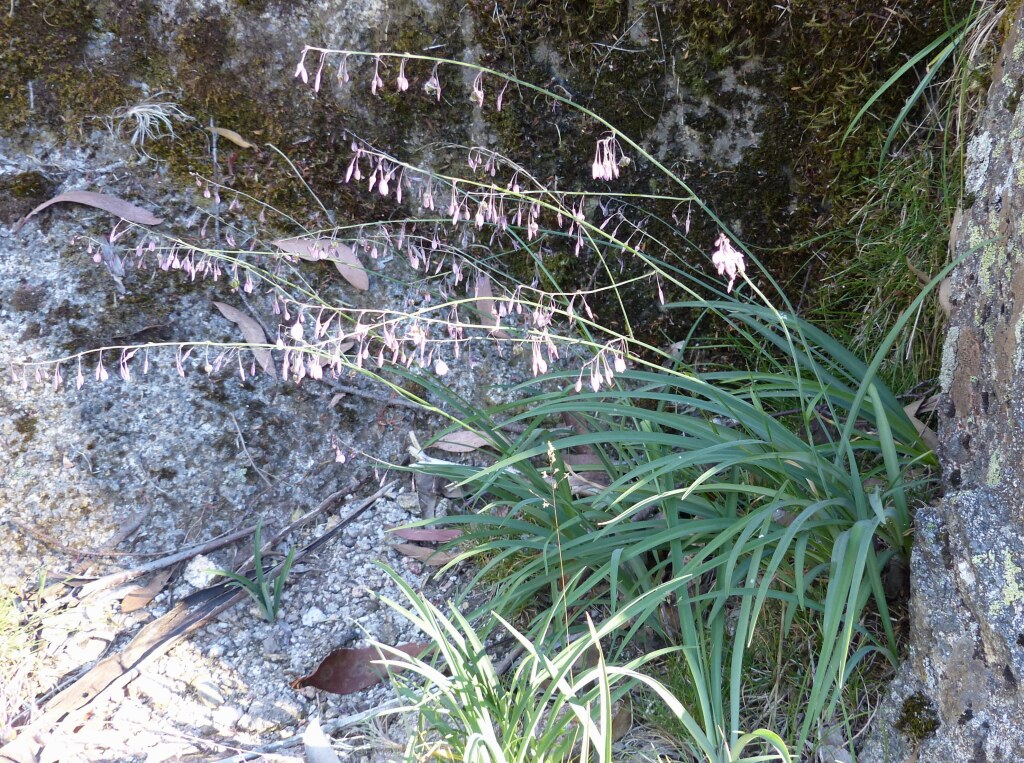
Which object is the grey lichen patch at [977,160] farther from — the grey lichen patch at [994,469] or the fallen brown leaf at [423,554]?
the fallen brown leaf at [423,554]

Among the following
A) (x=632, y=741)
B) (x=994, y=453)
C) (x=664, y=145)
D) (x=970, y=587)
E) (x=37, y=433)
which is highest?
(x=664, y=145)

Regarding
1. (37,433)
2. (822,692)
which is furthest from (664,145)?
(37,433)

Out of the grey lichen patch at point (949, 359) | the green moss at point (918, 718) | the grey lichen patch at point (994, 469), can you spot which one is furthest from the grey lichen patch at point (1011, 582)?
the grey lichen patch at point (949, 359)

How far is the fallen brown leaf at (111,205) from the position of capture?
255 centimetres

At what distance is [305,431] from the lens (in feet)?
8.41

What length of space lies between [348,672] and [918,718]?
1411mm

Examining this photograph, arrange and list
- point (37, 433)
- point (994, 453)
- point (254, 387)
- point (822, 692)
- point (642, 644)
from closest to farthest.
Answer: point (822, 692)
point (994, 453)
point (642, 644)
point (37, 433)
point (254, 387)

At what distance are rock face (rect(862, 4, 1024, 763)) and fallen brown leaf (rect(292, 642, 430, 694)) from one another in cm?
122

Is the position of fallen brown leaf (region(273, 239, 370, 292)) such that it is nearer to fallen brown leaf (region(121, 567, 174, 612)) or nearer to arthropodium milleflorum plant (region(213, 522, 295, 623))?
arthropodium milleflorum plant (region(213, 522, 295, 623))

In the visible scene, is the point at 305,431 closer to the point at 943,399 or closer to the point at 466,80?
the point at 466,80

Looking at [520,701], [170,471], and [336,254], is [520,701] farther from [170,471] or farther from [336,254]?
[336,254]

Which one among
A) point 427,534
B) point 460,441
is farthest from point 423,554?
point 460,441

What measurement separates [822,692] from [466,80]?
2.10m

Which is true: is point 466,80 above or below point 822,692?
above
